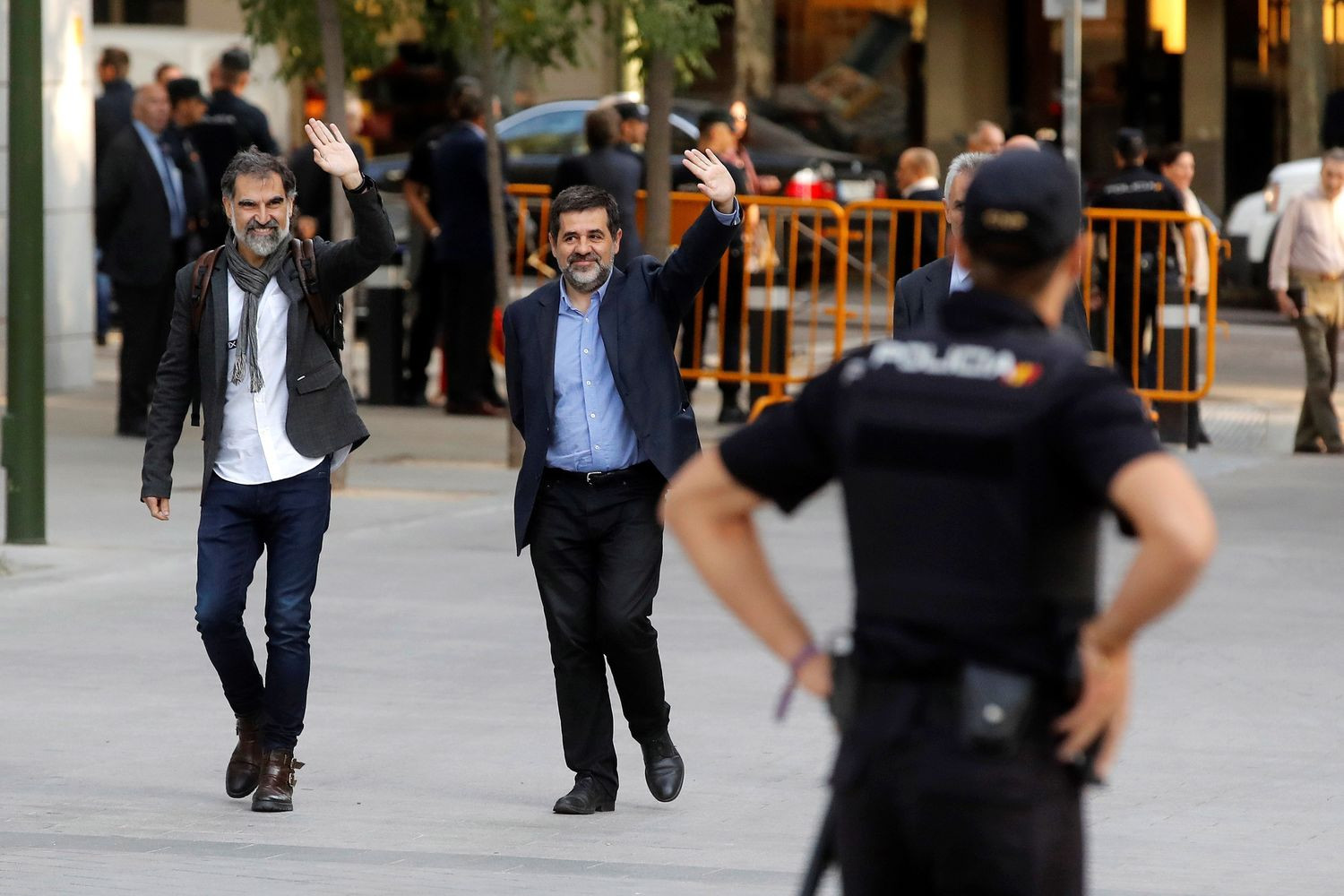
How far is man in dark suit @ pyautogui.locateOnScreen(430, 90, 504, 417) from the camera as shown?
14766mm

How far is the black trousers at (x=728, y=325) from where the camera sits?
47.1 ft

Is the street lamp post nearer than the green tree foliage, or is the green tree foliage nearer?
the street lamp post

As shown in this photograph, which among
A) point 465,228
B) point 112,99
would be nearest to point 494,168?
point 465,228

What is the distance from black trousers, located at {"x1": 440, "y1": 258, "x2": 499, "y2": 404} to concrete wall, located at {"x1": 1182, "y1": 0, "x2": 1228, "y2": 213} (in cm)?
1592

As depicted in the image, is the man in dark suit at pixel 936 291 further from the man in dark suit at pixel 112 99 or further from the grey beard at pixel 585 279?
the man in dark suit at pixel 112 99

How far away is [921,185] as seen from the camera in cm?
1443

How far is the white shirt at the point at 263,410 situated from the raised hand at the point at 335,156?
0.36 m

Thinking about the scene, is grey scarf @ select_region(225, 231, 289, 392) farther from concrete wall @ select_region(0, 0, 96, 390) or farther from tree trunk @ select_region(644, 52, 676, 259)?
concrete wall @ select_region(0, 0, 96, 390)

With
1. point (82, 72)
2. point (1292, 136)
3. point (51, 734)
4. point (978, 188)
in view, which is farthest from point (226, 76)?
point (1292, 136)

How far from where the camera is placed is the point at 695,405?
51.3 feet

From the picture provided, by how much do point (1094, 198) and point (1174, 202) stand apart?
0.78 m

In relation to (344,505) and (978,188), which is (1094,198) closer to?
(344,505)

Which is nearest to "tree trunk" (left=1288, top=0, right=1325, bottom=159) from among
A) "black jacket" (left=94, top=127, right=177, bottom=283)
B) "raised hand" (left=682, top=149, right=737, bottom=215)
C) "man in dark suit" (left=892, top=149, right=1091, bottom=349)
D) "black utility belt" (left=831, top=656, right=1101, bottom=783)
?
"black jacket" (left=94, top=127, right=177, bottom=283)

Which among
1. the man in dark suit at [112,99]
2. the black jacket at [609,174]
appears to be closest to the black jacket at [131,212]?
the black jacket at [609,174]
